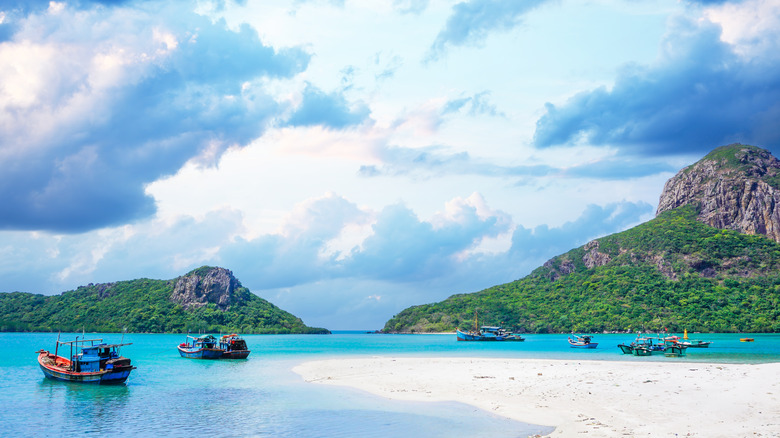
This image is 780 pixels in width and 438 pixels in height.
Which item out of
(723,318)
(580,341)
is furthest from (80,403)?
(723,318)

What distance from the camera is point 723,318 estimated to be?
134000mm

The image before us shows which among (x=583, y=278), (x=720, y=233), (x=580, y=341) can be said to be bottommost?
(x=580, y=341)

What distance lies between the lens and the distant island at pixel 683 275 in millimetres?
139625

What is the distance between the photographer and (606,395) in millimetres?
28047

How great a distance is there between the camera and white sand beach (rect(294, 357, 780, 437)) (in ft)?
64.9

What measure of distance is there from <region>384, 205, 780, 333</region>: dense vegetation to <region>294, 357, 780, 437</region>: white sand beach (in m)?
A: 111

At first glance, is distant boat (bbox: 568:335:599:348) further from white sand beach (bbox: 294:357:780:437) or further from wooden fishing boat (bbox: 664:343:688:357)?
white sand beach (bbox: 294:357:780:437)

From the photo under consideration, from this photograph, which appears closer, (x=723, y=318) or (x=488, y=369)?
(x=488, y=369)

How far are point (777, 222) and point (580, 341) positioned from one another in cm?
12885

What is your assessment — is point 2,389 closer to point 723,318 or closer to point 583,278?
point 723,318

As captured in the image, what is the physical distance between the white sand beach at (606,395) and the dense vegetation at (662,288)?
111075 mm

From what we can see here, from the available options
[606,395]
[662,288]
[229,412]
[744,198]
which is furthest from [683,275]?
[229,412]

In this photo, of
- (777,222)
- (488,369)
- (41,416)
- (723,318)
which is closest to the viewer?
(41,416)

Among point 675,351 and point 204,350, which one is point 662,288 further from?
point 204,350
